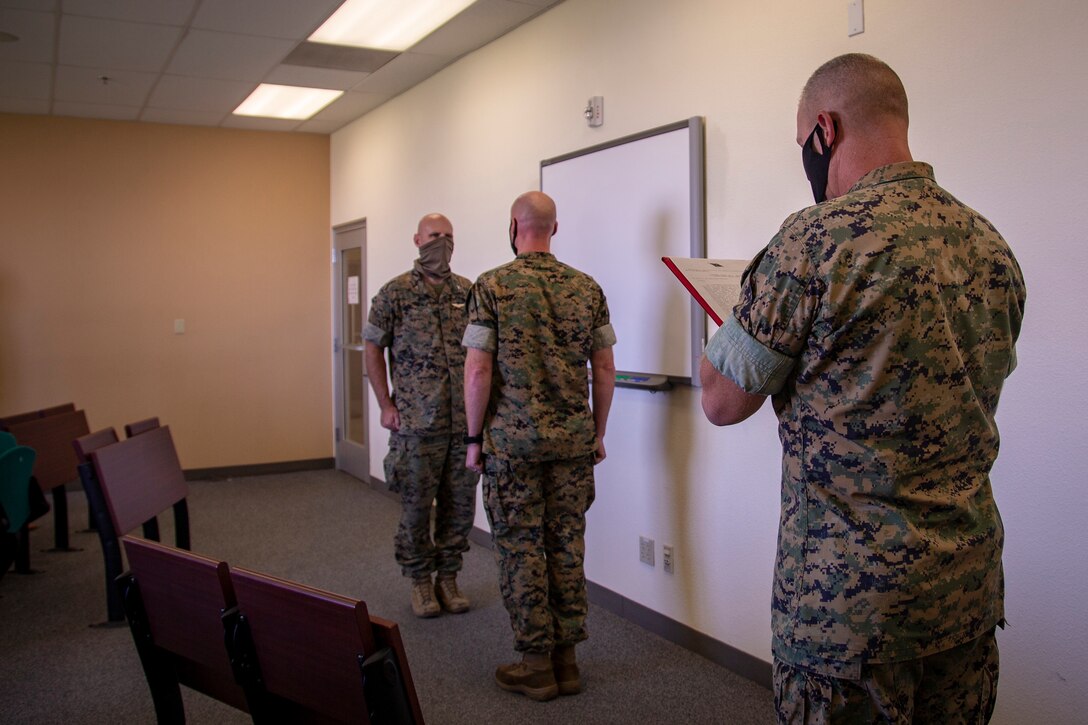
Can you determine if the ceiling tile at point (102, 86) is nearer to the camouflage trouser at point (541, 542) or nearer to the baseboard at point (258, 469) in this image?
the baseboard at point (258, 469)

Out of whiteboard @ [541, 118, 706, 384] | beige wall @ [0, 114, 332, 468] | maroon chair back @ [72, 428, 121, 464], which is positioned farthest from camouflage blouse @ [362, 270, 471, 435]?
beige wall @ [0, 114, 332, 468]

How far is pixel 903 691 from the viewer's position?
1.23 metres

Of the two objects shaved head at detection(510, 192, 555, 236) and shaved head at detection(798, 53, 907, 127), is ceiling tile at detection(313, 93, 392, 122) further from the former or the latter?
shaved head at detection(798, 53, 907, 127)

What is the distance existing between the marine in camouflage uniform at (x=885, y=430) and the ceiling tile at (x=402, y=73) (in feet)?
13.0

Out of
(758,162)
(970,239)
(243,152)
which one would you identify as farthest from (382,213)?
(970,239)

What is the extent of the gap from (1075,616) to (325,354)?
6.08 metres

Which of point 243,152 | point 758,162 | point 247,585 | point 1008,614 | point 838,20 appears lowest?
point 1008,614

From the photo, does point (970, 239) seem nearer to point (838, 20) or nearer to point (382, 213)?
point (838, 20)

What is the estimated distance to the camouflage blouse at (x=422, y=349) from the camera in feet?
11.3

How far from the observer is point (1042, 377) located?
6.49 ft

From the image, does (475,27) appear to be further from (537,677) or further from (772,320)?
(772,320)

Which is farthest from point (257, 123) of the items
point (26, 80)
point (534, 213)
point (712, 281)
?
point (712, 281)

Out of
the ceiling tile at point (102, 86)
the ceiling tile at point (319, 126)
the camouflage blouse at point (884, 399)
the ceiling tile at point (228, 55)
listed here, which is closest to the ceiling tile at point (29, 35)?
the ceiling tile at point (102, 86)

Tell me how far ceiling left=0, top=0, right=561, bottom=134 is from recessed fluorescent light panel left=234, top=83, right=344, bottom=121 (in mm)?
111
